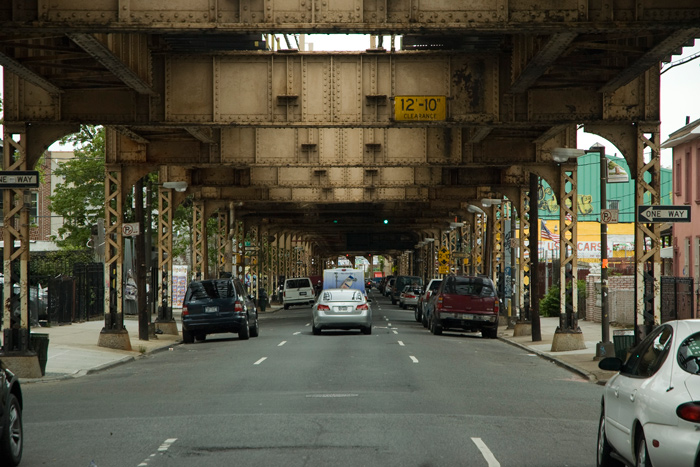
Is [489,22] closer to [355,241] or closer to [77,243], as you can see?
[77,243]

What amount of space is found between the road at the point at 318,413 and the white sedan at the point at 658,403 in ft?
3.91

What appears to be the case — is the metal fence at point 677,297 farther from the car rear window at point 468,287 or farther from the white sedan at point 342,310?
the white sedan at point 342,310

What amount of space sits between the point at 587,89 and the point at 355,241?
206 feet

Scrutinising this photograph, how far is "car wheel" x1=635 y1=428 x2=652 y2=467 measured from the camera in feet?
24.7

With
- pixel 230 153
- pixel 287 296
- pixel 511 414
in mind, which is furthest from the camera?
pixel 287 296

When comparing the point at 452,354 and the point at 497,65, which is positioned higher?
the point at 497,65

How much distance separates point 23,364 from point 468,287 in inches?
671

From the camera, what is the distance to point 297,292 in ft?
229

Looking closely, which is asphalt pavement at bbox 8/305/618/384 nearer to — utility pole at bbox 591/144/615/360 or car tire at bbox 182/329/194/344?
car tire at bbox 182/329/194/344

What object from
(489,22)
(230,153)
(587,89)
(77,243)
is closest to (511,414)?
(489,22)

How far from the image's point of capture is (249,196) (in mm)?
43250

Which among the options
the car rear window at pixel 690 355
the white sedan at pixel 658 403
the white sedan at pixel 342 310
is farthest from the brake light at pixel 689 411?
the white sedan at pixel 342 310

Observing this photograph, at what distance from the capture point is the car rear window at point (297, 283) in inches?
2751

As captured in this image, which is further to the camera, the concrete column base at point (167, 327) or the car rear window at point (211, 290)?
the concrete column base at point (167, 327)
